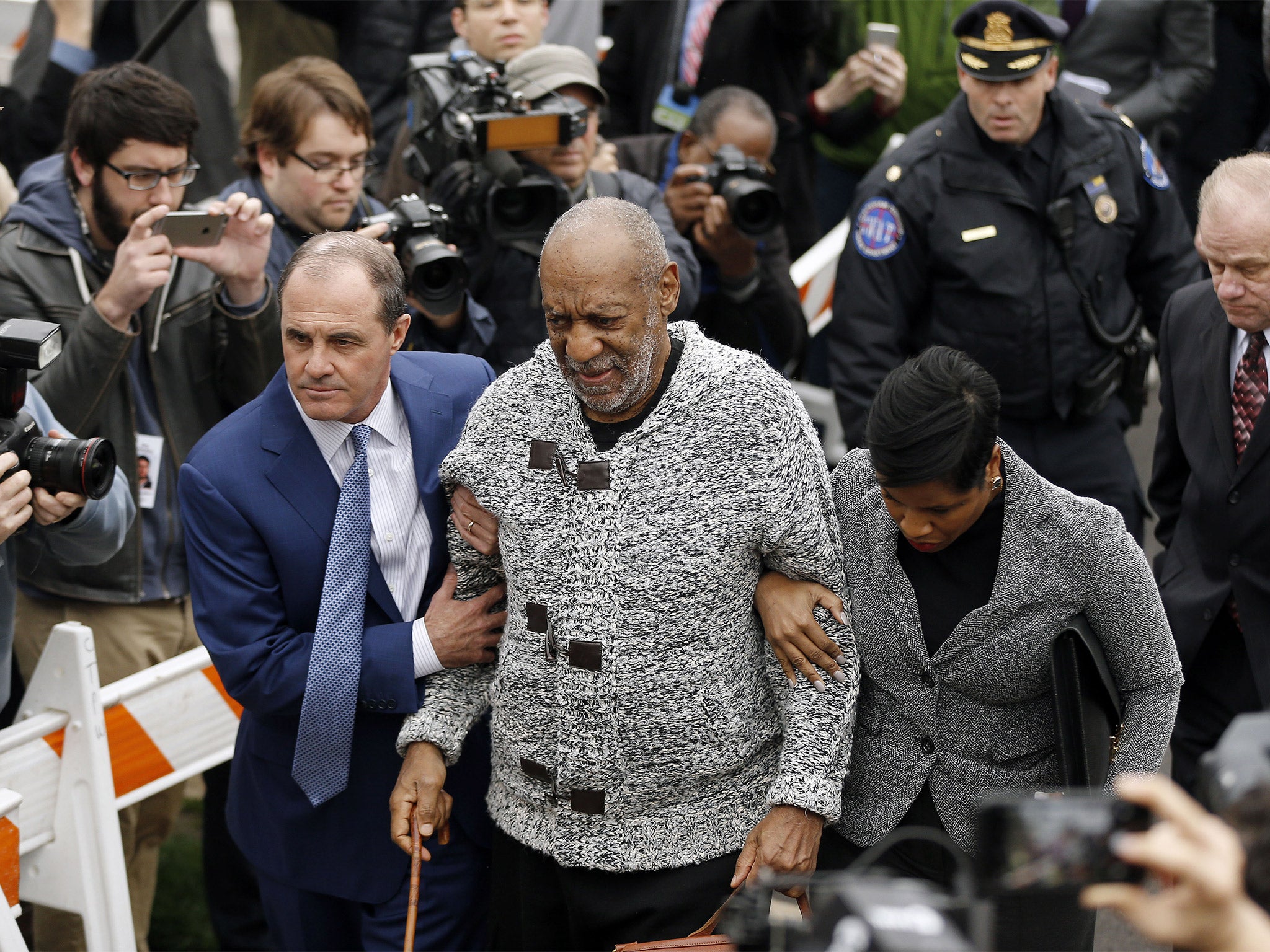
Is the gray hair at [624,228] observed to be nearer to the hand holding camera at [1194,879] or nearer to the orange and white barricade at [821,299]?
the hand holding camera at [1194,879]

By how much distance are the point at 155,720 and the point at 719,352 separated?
1659mm

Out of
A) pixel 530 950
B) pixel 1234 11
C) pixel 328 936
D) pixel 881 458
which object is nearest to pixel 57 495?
pixel 328 936

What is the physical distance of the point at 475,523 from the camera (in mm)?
2881

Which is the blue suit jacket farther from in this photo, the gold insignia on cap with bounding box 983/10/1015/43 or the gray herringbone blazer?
the gold insignia on cap with bounding box 983/10/1015/43

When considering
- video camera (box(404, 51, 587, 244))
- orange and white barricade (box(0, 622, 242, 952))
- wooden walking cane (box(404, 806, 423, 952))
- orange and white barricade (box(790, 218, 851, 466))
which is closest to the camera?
wooden walking cane (box(404, 806, 423, 952))

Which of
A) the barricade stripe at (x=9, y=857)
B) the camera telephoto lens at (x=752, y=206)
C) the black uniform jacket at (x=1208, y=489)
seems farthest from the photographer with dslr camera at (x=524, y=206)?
the barricade stripe at (x=9, y=857)

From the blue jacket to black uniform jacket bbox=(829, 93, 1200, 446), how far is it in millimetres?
2184

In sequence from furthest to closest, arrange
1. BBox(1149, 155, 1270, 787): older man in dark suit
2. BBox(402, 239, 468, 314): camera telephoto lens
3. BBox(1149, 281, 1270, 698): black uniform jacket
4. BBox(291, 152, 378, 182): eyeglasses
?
BBox(291, 152, 378, 182): eyeglasses, BBox(402, 239, 468, 314): camera telephoto lens, BBox(1149, 281, 1270, 698): black uniform jacket, BBox(1149, 155, 1270, 787): older man in dark suit

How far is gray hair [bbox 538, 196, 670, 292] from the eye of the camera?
2.59 metres

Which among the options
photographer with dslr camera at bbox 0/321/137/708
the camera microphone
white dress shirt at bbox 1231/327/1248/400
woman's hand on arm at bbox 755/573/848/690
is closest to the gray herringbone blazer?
woman's hand on arm at bbox 755/573/848/690

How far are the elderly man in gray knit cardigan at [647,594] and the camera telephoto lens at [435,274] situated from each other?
995 mm

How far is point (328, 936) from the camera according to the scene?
10.4 feet

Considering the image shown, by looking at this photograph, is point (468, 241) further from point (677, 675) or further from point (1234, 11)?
point (1234, 11)

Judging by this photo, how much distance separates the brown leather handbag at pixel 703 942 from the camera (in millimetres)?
Result: 2488
